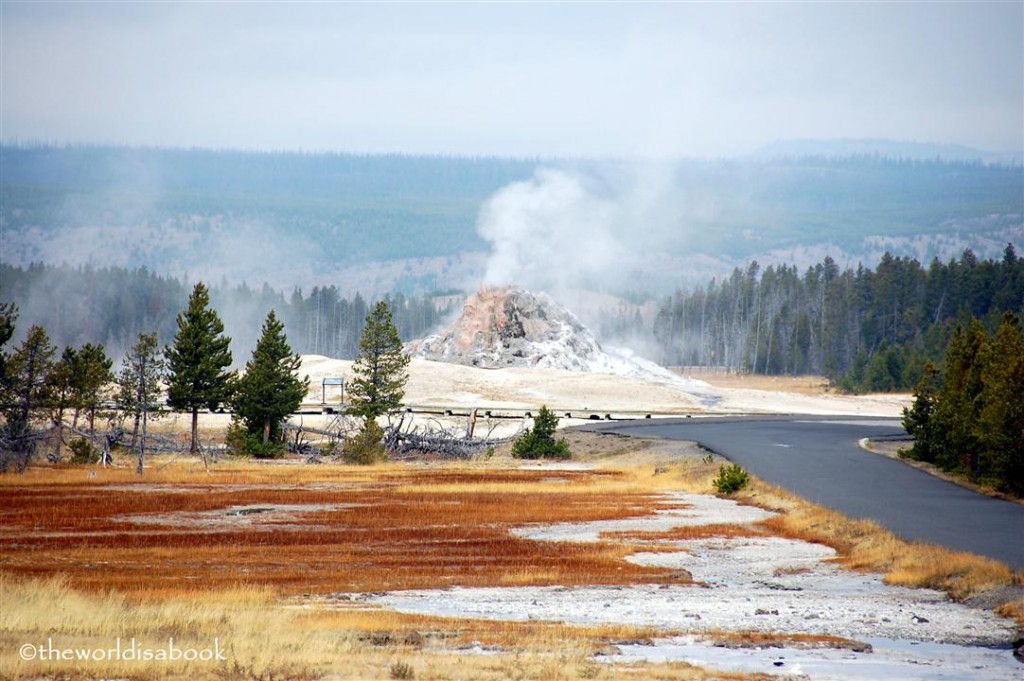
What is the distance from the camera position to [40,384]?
54094mm

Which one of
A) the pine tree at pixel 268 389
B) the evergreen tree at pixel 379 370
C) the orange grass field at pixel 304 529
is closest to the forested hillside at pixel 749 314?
the evergreen tree at pixel 379 370

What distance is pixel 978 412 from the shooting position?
4528cm

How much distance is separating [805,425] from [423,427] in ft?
67.0

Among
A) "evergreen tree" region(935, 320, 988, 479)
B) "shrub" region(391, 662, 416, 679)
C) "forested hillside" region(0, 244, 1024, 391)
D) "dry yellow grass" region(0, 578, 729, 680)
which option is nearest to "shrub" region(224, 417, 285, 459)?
"evergreen tree" region(935, 320, 988, 479)

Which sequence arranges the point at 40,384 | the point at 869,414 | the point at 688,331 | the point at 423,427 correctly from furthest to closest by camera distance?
the point at 688,331
the point at 869,414
the point at 423,427
the point at 40,384

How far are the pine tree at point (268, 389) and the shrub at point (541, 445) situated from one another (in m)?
10.3

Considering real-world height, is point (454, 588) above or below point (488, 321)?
A: below

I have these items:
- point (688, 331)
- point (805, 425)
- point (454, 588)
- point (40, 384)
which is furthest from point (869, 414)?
point (688, 331)

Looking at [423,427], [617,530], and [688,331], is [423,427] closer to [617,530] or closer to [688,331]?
[617,530]

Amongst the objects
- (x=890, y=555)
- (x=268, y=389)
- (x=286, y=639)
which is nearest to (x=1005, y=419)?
(x=890, y=555)

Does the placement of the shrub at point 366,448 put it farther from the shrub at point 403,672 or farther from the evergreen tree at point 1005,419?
the shrub at point 403,672

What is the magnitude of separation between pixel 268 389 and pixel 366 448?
5.29m

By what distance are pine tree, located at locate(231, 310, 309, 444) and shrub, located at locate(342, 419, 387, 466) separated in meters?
3.53

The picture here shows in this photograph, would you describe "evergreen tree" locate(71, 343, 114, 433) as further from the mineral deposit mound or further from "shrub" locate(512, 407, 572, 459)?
the mineral deposit mound
